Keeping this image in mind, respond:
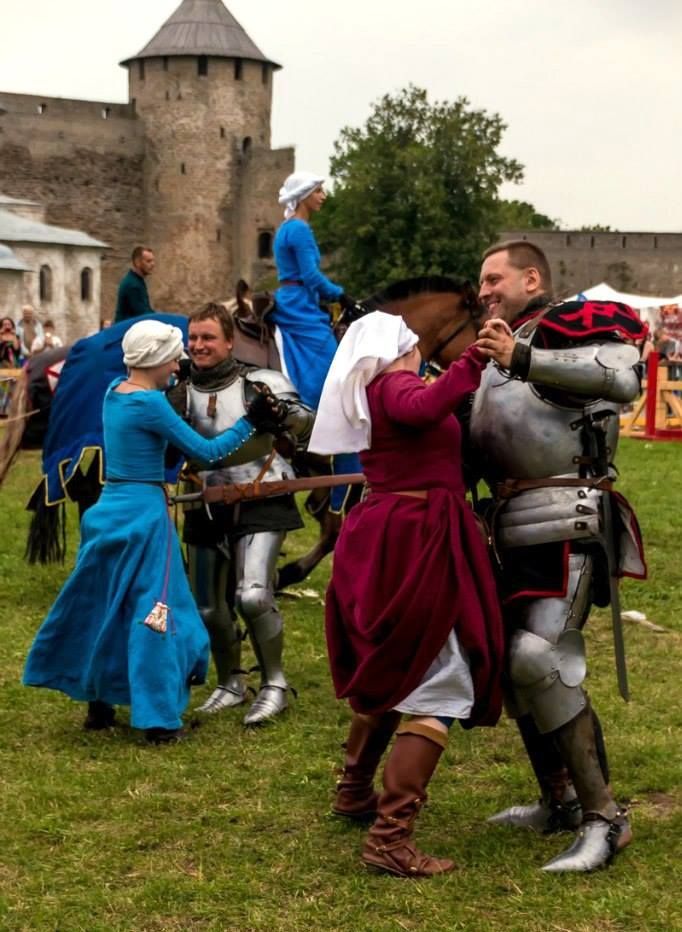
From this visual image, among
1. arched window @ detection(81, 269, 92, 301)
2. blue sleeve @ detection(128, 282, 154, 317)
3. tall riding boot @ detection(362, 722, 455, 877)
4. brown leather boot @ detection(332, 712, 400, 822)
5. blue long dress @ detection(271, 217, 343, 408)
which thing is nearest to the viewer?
tall riding boot @ detection(362, 722, 455, 877)

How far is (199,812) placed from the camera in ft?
16.6

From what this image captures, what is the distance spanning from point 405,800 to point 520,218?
231ft

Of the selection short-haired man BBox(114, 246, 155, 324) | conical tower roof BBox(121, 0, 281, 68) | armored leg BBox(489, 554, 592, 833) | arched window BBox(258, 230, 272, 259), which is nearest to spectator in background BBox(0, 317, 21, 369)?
short-haired man BBox(114, 246, 155, 324)

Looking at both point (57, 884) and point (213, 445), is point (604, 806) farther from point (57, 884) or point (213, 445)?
point (213, 445)

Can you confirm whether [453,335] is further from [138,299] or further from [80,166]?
[80,166]

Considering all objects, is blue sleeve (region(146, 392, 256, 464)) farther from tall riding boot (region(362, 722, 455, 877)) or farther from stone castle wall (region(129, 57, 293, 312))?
stone castle wall (region(129, 57, 293, 312))

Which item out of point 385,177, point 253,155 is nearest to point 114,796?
point 385,177

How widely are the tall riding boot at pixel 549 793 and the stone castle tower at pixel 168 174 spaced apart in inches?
2248

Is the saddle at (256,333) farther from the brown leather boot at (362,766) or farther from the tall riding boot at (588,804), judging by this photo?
the tall riding boot at (588,804)

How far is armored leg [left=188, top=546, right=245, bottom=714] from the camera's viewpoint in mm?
6367

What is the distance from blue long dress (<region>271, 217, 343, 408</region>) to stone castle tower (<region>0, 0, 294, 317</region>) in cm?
5312

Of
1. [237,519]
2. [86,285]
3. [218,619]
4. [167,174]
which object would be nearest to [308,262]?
[237,519]

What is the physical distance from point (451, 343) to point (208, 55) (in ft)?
200

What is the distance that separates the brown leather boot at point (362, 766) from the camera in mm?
4750
